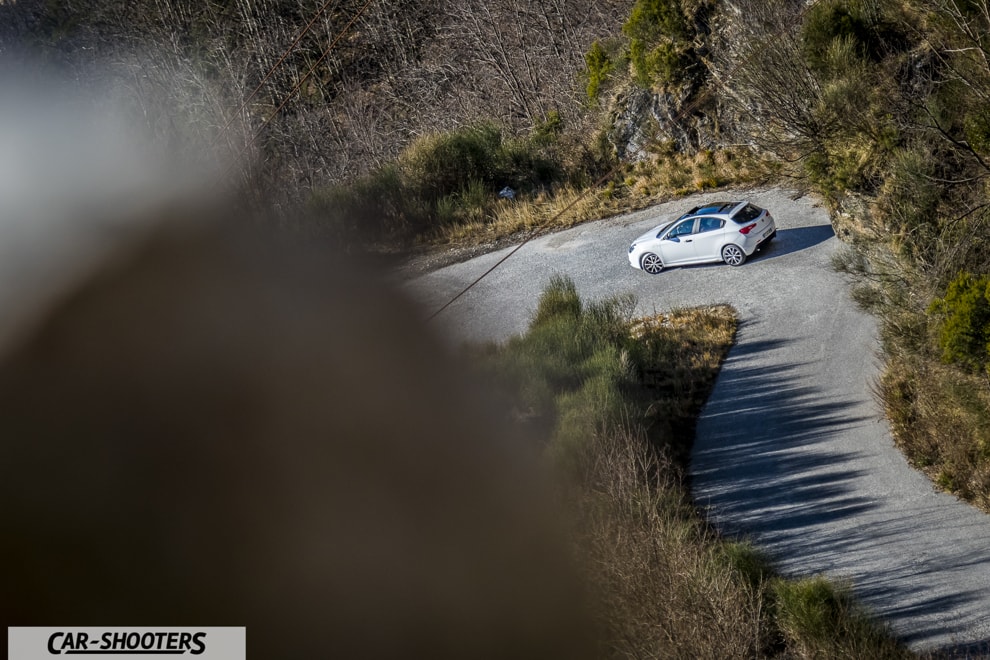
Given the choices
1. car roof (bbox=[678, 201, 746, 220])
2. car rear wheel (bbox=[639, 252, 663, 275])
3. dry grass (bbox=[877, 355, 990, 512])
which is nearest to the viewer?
dry grass (bbox=[877, 355, 990, 512])

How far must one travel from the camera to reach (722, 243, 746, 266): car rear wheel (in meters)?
20.7

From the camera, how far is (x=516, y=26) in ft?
125

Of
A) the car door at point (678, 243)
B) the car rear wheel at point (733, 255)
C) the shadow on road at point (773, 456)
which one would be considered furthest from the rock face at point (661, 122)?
the shadow on road at point (773, 456)

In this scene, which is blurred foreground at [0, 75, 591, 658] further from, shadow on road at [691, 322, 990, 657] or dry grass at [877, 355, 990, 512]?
dry grass at [877, 355, 990, 512]

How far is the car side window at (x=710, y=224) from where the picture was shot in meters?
20.7

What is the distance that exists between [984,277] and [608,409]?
19.2 ft

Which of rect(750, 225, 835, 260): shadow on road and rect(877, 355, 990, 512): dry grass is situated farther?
rect(750, 225, 835, 260): shadow on road

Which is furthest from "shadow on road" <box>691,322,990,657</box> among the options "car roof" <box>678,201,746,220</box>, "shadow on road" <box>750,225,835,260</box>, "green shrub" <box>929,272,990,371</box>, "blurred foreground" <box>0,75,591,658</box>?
"car roof" <box>678,201,746,220</box>

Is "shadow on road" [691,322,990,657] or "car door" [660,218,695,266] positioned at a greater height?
"car door" [660,218,695,266]

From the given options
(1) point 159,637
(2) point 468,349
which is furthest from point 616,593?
(2) point 468,349

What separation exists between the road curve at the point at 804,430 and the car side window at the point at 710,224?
104 centimetres

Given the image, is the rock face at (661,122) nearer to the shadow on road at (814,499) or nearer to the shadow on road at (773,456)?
the shadow on road at (814,499)

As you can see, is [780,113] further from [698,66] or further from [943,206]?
[698,66]

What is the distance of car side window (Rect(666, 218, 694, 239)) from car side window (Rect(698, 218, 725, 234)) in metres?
0.25
